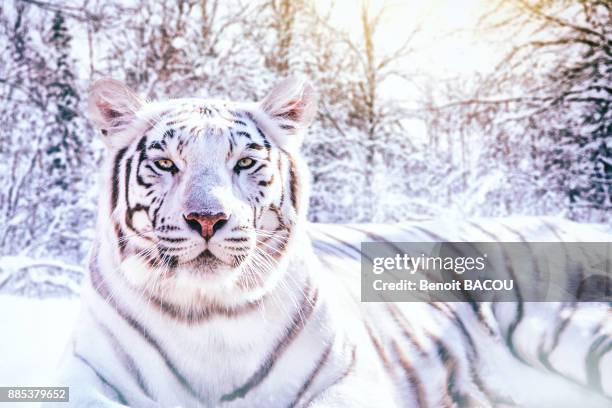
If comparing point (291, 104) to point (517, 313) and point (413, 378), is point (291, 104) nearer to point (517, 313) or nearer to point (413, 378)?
point (413, 378)

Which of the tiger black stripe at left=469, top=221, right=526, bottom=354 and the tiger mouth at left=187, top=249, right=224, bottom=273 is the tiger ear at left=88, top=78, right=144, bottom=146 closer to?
the tiger mouth at left=187, top=249, right=224, bottom=273

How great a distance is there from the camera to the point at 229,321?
707 millimetres

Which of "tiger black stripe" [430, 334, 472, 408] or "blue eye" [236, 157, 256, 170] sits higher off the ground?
"blue eye" [236, 157, 256, 170]

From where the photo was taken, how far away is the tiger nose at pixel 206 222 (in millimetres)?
629

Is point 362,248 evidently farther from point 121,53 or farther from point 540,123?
point 121,53

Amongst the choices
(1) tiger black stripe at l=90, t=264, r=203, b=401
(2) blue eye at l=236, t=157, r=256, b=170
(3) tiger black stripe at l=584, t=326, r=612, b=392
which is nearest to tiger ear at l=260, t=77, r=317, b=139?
(2) blue eye at l=236, t=157, r=256, b=170

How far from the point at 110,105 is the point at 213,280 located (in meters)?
0.30

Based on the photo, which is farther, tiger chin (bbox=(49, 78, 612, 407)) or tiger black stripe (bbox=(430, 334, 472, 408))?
tiger black stripe (bbox=(430, 334, 472, 408))

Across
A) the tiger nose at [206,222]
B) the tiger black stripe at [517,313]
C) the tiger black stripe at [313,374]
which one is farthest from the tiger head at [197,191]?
the tiger black stripe at [517,313]

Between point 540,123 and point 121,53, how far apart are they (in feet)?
3.05

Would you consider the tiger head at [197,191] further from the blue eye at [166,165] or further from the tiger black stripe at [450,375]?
the tiger black stripe at [450,375]

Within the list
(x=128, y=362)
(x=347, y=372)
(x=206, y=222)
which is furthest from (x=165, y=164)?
(x=347, y=372)

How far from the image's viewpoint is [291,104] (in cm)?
83

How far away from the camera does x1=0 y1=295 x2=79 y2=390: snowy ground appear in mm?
913
